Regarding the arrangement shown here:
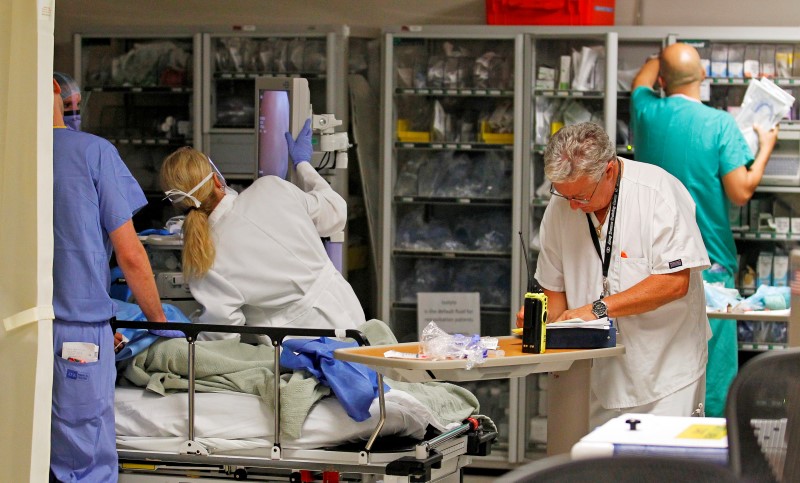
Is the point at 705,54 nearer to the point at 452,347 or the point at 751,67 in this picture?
the point at 751,67

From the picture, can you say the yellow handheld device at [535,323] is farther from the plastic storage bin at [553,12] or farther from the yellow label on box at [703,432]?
the plastic storage bin at [553,12]

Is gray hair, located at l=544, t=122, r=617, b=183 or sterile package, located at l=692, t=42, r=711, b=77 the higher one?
sterile package, located at l=692, t=42, r=711, b=77

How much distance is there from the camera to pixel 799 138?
6422 mm

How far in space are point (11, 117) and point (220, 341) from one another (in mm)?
1261

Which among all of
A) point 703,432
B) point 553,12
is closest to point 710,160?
point 553,12

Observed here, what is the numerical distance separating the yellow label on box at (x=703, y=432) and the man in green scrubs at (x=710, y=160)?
3286 millimetres

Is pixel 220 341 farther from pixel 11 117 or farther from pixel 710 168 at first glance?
pixel 710 168

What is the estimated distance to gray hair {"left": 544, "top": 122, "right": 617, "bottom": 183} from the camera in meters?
3.72

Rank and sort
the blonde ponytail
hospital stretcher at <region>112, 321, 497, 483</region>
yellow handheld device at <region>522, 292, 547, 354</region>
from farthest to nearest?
the blonde ponytail, hospital stretcher at <region>112, 321, 497, 483</region>, yellow handheld device at <region>522, 292, 547, 354</region>

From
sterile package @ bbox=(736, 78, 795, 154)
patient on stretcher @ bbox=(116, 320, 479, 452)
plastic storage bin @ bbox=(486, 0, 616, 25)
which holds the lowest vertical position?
patient on stretcher @ bbox=(116, 320, 479, 452)

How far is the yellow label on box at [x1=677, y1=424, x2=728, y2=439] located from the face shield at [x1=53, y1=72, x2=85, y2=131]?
288cm

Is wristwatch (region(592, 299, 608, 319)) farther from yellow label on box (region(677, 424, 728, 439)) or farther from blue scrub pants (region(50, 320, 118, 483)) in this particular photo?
blue scrub pants (region(50, 320, 118, 483))

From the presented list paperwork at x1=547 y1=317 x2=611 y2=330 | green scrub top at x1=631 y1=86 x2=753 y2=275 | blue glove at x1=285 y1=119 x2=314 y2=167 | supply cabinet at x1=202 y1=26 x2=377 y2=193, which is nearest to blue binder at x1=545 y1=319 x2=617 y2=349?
paperwork at x1=547 y1=317 x2=611 y2=330

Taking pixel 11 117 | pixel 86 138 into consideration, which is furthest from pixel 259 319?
pixel 11 117
